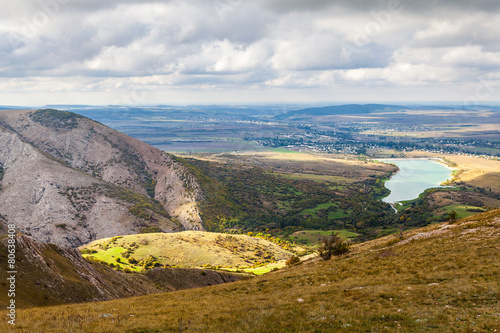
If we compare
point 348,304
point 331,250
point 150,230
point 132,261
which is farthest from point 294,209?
point 348,304

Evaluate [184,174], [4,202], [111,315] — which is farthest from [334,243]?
[184,174]

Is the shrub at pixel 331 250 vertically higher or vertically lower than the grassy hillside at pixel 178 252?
higher

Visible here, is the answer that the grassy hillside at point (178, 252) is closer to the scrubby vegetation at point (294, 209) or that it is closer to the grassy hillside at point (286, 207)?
the scrubby vegetation at point (294, 209)

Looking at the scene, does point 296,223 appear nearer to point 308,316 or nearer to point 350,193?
point 350,193

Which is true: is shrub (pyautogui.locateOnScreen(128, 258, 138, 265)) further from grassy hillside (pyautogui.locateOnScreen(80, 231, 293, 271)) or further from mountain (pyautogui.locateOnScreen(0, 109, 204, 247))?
mountain (pyautogui.locateOnScreen(0, 109, 204, 247))

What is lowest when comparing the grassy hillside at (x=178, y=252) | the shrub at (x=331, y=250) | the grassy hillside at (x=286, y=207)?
the grassy hillside at (x=286, y=207)

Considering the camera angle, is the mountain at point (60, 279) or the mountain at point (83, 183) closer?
the mountain at point (60, 279)

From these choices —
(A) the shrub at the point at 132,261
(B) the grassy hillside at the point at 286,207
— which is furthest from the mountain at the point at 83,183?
(A) the shrub at the point at 132,261

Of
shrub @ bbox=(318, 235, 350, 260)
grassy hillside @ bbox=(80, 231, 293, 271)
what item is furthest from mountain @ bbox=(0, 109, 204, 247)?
shrub @ bbox=(318, 235, 350, 260)
